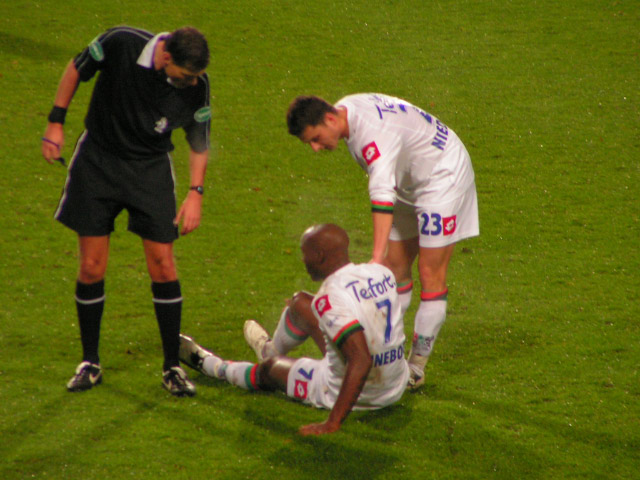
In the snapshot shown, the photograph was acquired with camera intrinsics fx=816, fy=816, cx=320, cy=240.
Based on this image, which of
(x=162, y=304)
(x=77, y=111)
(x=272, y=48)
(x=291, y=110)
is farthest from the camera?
(x=272, y=48)

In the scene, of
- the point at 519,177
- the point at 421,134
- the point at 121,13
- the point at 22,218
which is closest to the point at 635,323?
the point at 421,134

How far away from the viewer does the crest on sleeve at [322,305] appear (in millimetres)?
4059

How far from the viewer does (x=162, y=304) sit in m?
4.75

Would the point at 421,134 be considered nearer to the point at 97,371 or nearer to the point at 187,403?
the point at 187,403

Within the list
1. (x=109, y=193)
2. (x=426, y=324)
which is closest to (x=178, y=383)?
(x=109, y=193)

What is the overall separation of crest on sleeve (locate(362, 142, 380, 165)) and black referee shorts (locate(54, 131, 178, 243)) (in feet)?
3.85

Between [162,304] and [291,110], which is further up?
[291,110]

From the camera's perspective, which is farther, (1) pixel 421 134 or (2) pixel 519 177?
(2) pixel 519 177

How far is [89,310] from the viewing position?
4758 mm

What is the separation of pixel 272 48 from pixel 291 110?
787 centimetres

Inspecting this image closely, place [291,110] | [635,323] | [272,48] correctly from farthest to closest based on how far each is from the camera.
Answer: [272,48], [635,323], [291,110]

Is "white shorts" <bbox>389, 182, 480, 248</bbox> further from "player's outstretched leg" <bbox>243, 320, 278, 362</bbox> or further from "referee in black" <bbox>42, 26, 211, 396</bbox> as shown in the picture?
"referee in black" <bbox>42, 26, 211, 396</bbox>

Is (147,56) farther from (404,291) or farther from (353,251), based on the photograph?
(353,251)

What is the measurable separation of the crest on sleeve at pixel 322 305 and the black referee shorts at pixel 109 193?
1047 millimetres
